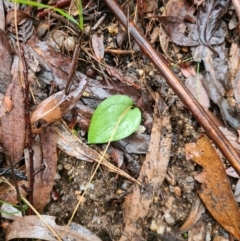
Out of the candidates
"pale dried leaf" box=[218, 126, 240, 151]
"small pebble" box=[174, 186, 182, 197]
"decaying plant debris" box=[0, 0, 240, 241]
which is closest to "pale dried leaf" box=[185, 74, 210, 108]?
"decaying plant debris" box=[0, 0, 240, 241]

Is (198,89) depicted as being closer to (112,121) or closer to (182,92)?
(182,92)

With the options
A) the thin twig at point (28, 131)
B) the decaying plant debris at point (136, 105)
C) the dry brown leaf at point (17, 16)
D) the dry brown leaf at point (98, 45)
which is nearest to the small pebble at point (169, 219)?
the decaying plant debris at point (136, 105)

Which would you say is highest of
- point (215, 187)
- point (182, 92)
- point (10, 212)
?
point (182, 92)

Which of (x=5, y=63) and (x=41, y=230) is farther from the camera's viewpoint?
(x=5, y=63)

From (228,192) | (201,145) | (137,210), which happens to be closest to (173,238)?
(137,210)

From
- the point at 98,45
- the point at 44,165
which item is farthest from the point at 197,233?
the point at 98,45

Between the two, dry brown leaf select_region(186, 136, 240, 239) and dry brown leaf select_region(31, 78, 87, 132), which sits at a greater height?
dry brown leaf select_region(31, 78, 87, 132)

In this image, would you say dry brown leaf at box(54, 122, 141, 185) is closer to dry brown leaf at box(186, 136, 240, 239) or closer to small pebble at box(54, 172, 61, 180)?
small pebble at box(54, 172, 61, 180)
